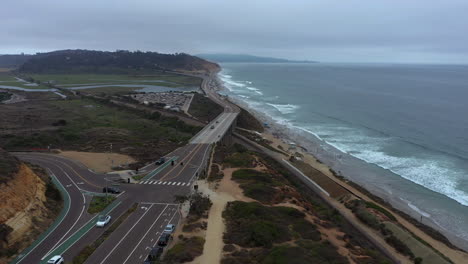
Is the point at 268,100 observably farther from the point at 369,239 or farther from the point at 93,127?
the point at 369,239

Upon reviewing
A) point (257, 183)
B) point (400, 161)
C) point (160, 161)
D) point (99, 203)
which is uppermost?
point (160, 161)

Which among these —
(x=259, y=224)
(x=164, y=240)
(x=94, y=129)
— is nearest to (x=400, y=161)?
(x=259, y=224)

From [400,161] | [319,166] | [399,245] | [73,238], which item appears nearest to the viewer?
[73,238]

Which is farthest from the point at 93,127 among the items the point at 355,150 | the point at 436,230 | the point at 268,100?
the point at 268,100

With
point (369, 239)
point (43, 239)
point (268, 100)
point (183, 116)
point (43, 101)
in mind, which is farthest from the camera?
point (268, 100)

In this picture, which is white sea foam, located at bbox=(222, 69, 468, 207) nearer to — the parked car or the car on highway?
the parked car

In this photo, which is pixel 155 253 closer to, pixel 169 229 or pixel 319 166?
pixel 169 229

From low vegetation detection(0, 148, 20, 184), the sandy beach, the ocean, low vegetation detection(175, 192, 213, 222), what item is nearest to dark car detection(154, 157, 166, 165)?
low vegetation detection(175, 192, 213, 222)
